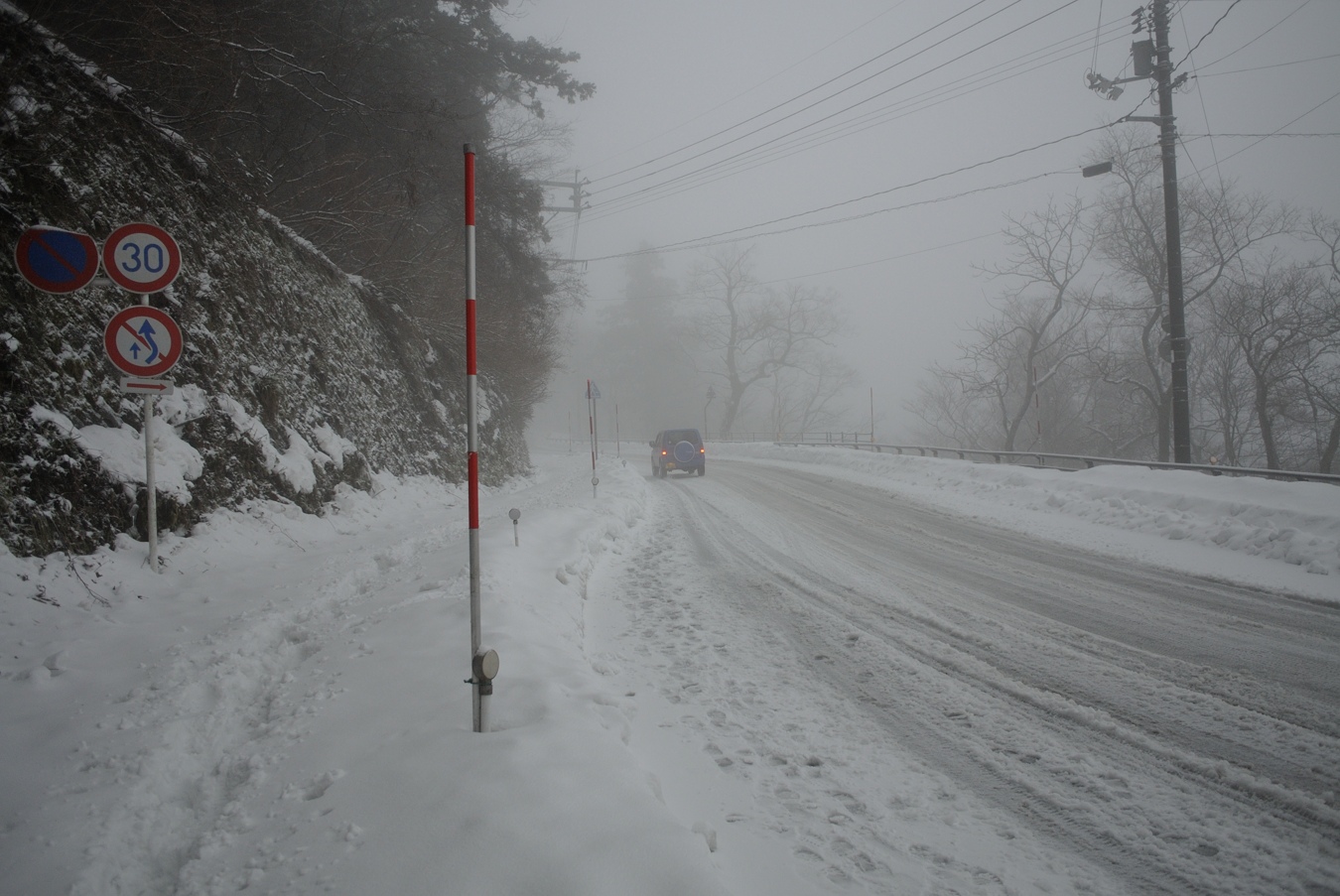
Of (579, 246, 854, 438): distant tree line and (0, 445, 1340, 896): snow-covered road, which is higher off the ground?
(579, 246, 854, 438): distant tree line

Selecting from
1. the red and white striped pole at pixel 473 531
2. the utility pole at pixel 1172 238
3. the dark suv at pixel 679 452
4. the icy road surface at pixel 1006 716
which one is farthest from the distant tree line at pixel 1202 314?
the red and white striped pole at pixel 473 531

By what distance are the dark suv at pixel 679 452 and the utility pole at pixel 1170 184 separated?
12.4 m

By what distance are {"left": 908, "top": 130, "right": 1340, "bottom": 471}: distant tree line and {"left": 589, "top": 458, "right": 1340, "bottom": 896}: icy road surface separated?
54.1ft

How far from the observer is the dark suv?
813 inches

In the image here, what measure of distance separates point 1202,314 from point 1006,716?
3418cm

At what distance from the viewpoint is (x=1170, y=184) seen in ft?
40.9

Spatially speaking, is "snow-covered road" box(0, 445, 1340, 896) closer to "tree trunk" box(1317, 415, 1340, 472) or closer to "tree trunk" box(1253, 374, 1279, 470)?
"tree trunk" box(1253, 374, 1279, 470)

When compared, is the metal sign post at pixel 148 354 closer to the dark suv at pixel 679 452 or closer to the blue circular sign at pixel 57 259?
the blue circular sign at pixel 57 259

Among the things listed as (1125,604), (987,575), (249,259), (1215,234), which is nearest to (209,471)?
(249,259)

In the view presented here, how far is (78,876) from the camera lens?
215 centimetres

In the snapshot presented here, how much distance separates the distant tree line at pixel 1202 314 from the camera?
22.6m

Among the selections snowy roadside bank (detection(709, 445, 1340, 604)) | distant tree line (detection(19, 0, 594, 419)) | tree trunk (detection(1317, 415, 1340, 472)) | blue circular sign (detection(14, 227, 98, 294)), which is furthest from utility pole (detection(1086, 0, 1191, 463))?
tree trunk (detection(1317, 415, 1340, 472))

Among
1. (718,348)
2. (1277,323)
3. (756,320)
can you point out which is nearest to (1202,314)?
(1277,323)

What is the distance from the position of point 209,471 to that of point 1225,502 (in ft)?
44.3
